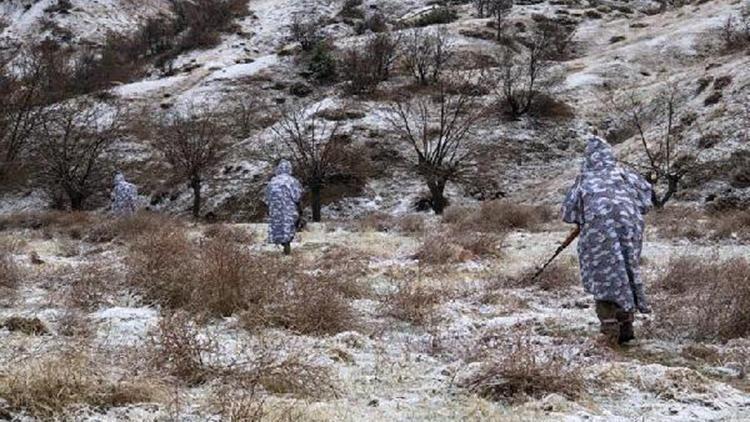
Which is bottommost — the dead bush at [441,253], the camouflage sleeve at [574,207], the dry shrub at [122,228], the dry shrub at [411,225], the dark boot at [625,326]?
the dry shrub at [411,225]

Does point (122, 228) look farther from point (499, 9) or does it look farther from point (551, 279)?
point (499, 9)

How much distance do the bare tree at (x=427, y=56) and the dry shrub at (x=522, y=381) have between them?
35.2 meters

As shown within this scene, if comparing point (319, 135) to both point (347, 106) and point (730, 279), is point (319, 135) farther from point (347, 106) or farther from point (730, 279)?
point (730, 279)

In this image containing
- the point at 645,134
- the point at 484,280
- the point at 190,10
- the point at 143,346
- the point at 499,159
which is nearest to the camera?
the point at 143,346

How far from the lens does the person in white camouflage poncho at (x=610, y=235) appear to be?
262 inches

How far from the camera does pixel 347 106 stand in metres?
36.3

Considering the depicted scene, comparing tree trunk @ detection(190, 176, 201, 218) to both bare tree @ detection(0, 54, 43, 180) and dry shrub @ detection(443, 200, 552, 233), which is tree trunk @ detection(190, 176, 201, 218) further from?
dry shrub @ detection(443, 200, 552, 233)

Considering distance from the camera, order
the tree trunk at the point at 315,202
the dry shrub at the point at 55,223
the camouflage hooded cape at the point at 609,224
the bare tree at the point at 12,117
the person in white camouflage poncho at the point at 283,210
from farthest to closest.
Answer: the tree trunk at the point at 315,202 < the bare tree at the point at 12,117 < the dry shrub at the point at 55,223 < the person in white camouflage poncho at the point at 283,210 < the camouflage hooded cape at the point at 609,224

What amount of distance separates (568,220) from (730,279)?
1975mm

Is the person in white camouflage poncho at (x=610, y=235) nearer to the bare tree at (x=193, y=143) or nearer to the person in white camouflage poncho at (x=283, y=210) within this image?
the person in white camouflage poncho at (x=283, y=210)

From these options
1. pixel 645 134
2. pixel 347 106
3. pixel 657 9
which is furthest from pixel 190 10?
pixel 645 134

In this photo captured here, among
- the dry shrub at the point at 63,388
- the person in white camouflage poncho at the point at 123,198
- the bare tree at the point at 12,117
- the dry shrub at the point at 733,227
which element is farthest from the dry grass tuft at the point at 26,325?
the bare tree at the point at 12,117

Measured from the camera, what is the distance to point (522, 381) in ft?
15.7

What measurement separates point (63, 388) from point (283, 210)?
10.3 meters
